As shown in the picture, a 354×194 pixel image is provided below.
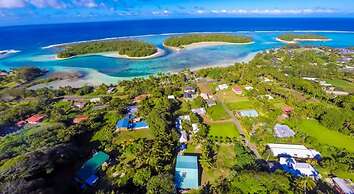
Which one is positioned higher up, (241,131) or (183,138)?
(183,138)

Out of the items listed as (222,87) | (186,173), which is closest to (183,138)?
(186,173)

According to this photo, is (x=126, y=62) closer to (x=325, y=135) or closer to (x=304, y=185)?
(x=325, y=135)

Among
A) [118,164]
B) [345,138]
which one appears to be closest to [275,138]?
[345,138]

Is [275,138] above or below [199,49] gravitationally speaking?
below

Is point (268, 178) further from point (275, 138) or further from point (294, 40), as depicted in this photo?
point (294, 40)

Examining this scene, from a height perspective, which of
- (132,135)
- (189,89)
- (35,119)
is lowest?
(132,135)

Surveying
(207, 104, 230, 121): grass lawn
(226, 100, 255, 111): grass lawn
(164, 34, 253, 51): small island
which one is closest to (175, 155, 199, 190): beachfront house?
(207, 104, 230, 121): grass lawn

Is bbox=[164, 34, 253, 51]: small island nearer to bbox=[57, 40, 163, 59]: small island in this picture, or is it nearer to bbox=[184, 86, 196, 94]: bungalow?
bbox=[57, 40, 163, 59]: small island
